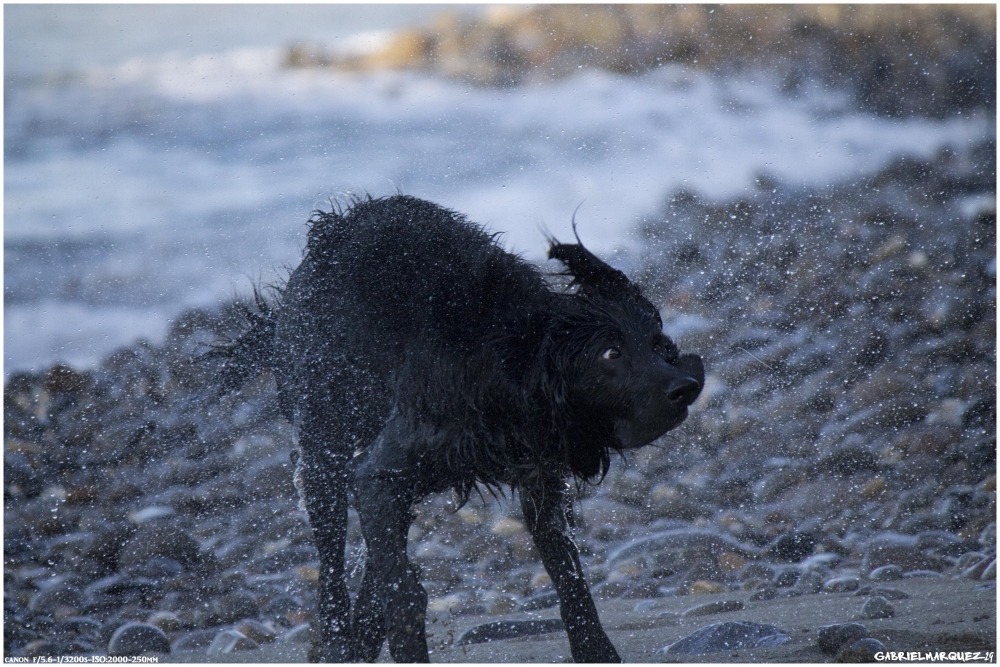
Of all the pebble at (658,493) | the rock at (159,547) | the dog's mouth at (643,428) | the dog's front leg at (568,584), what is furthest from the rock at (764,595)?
the rock at (159,547)

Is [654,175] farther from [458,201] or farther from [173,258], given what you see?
[173,258]

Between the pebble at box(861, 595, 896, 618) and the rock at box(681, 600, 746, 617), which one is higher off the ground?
the rock at box(681, 600, 746, 617)

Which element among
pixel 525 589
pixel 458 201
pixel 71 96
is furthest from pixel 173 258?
pixel 525 589

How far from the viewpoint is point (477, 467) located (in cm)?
234

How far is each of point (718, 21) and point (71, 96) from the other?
125 inches

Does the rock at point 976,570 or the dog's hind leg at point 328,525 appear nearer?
the dog's hind leg at point 328,525

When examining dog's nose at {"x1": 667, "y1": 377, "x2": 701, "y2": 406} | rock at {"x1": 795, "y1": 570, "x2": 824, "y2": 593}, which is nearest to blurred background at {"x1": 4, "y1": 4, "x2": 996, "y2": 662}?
rock at {"x1": 795, "y1": 570, "x2": 824, "y2": 593}

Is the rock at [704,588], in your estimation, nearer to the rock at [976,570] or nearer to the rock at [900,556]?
the rock at [900,556]

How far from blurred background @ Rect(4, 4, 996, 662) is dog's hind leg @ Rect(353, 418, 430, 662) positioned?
112cm

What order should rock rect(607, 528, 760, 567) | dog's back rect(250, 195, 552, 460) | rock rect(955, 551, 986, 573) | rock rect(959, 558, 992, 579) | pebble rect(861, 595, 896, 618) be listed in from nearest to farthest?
dog's back rect(250, 195, 552, 460) < pebble rect(861, 595, 896, 618) < rock rect(959, 558, 992, 579) < rock rect(955, 551, 986, 573) < rock rect(607, 528, 760, 567)

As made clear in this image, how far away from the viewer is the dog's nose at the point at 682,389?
2016 millimetres

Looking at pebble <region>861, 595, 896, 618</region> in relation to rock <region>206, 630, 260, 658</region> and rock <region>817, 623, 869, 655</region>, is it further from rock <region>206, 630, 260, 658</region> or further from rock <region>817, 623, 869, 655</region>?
rock <region>206, 630, 260, 658</region>

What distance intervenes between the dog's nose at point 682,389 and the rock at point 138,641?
2269mm

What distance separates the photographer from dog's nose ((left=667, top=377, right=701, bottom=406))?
202cm
